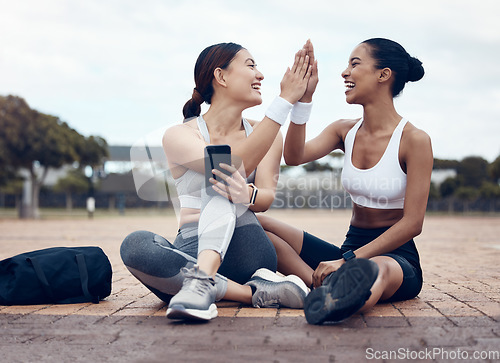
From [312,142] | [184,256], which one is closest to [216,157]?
[184,256]

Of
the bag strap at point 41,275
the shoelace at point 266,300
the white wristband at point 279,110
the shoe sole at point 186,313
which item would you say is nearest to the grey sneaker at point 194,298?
the shoe sole at point 186,313

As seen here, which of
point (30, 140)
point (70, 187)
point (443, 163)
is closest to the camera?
point (443, 163)

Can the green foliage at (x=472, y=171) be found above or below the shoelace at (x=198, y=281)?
above

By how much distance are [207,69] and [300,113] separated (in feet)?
2.04

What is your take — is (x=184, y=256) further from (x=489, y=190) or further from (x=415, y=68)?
(x=489, y=190)

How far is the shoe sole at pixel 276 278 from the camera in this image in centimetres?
311

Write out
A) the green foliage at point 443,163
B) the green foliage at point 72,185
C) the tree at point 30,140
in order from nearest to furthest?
the green foliage at point 443,163 → the tree at point 30,140 → the green foliage at point 72,185

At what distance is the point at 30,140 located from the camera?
24312 mm

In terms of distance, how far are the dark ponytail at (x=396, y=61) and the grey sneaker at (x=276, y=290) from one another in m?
1.31

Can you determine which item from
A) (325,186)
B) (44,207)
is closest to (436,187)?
(325,186)

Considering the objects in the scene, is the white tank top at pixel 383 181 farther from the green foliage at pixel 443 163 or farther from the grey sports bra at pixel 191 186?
the grey sports bra at pixel 191 186

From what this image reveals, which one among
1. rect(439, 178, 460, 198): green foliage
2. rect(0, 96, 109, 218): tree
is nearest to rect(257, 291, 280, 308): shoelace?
rect(0, 96, 109, 218): tree

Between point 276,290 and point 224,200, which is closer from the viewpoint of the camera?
point 224,200

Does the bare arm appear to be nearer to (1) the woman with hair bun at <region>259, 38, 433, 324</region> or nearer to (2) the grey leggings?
(1) the woman with hair bun at <region>259, 38, 433, 324</region>
